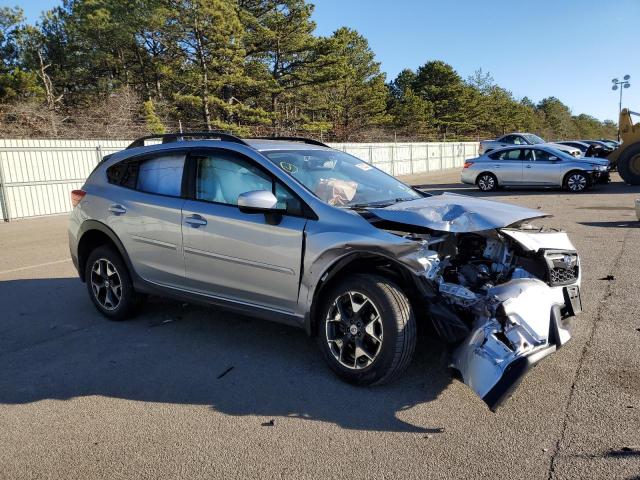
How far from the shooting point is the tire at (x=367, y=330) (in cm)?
336

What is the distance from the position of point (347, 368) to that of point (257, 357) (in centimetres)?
92

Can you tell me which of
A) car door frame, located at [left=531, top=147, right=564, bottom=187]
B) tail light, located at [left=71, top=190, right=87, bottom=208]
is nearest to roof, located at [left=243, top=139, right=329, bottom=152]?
tail light, located at [left=71, top=190, right=87, bottom=208]

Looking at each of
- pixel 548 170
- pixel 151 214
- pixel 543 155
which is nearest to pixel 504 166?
pixel 543 155

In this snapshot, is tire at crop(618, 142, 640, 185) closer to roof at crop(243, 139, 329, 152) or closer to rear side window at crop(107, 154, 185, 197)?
roof at crop(243, 139, 329, 152)

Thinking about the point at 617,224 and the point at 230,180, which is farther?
the point at 617,224

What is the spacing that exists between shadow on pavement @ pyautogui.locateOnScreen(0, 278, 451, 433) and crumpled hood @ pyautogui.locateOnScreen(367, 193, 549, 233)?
883 mm

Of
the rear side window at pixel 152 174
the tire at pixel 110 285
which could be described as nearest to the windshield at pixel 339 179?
the rear side window at pixel 152 174

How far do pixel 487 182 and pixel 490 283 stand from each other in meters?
15.3

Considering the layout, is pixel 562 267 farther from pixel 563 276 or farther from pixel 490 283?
pixel 490 283

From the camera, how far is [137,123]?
30391 mm

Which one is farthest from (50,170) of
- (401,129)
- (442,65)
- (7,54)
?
(442,65)

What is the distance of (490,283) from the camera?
12.1 ft

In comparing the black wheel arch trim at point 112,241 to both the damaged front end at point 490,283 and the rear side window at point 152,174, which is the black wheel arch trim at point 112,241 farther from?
the damaged front end at point 490,283

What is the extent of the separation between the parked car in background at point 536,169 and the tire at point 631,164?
67 centimetres
